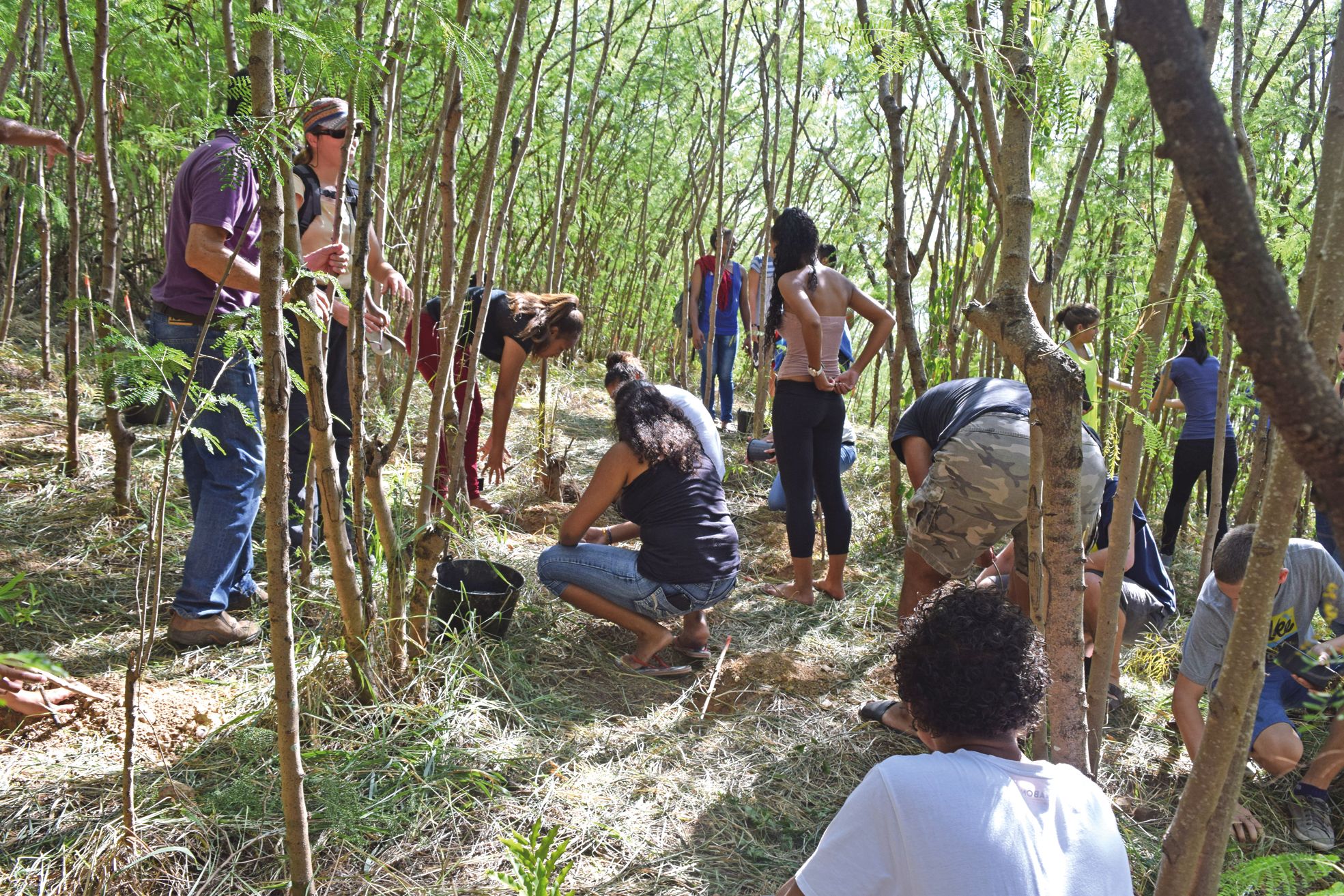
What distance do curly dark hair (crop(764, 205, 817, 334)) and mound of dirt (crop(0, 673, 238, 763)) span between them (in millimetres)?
2504

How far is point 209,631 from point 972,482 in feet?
→ 7.48

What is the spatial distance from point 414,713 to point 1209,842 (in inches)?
68.0

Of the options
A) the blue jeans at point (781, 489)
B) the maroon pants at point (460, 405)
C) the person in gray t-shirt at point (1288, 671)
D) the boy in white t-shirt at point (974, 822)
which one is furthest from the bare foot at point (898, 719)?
the maroon pants at point (460, 405)

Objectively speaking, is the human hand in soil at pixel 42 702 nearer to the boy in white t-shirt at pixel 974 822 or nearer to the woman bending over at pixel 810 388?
the boy in white t-shirt at pixel 974 822

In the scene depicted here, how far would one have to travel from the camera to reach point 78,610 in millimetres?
2516

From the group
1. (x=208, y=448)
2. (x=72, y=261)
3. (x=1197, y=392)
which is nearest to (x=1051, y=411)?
(x=208, y=448)

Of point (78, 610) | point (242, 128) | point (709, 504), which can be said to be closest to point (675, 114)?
point (709, 504)

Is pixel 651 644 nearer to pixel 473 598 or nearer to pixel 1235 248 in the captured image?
pixel 473 598

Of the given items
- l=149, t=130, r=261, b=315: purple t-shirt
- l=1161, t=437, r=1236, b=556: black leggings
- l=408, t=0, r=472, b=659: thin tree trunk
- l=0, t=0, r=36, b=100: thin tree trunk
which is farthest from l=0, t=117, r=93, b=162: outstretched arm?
l=1161, t=437, r=1236, b=556: black leggings

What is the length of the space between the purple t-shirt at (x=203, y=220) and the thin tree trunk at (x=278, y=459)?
0.81 meters

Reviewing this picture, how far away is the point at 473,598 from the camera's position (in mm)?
2680

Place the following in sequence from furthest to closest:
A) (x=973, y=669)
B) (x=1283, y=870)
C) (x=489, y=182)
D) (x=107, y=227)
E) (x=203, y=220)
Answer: (x=107, y=227) < (x=489, y=182) < (x=203, y=220) < (x=973, y=669) < (x=1283, y=870)

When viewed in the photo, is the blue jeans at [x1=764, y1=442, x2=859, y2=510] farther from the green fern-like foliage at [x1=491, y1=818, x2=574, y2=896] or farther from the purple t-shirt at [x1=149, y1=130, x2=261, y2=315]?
the green fern-like foliage at [x1=491, y1=818, x2=574, y2=896]

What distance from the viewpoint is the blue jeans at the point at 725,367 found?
6.57 m
